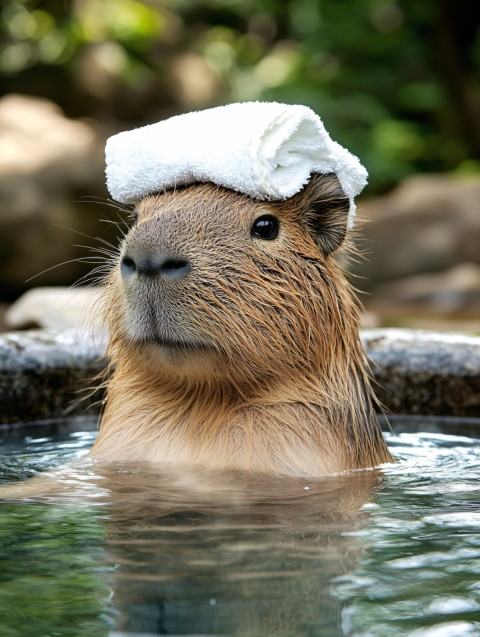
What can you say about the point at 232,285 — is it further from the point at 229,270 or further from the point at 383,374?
the point at 383,374

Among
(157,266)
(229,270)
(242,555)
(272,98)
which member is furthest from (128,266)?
(272,98)

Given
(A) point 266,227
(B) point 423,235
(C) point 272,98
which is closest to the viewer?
(A) point 266,227

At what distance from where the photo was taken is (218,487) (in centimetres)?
379

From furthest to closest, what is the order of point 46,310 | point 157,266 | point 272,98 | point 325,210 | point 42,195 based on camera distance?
1. point 272,98
2. point 42,195
3. point 46,310
4. point 325,210
5. point 157,266

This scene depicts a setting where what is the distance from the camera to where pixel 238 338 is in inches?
153

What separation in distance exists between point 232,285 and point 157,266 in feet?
1.04

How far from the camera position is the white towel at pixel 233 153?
3969 millimetres

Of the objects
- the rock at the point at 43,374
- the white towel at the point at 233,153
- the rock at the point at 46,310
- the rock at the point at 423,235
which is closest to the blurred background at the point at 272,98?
the rock at the point at 423,235

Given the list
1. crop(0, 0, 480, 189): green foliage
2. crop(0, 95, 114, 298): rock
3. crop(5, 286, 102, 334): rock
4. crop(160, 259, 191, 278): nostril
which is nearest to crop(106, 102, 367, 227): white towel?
crop(160, 259, 191, 278): nostril

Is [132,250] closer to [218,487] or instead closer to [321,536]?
[218,487]

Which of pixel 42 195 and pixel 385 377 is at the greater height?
pixel 42 195

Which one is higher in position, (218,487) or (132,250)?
(132,250)

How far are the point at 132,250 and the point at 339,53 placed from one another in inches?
632

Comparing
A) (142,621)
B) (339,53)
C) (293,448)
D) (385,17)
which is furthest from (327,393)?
(385,17)
